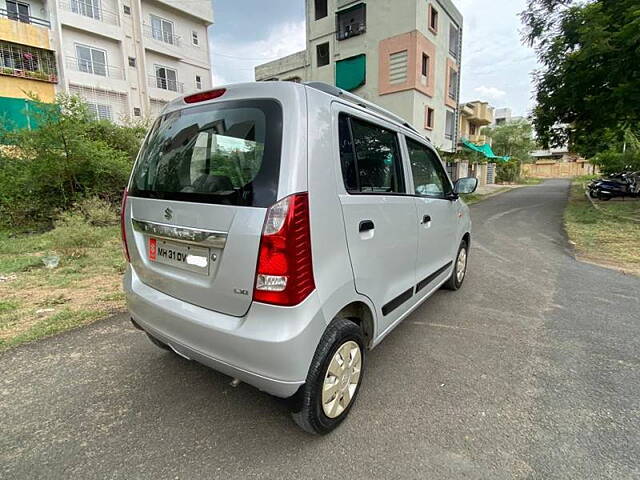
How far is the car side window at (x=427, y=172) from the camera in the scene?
9.64 feet

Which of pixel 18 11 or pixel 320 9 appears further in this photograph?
pixel 320 9

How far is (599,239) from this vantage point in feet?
24.6

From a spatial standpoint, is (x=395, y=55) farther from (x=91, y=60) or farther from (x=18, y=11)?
(x=18, y=11)

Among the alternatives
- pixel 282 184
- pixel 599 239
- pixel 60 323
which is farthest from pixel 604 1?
pixel 60 323

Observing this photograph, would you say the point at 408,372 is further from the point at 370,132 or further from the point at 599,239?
the point at 599,239

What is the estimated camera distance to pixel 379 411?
7.24 feet

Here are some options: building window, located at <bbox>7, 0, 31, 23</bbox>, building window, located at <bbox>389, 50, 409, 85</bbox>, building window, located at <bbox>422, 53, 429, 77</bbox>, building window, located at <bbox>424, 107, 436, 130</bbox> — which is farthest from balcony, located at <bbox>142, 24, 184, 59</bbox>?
building window, located at <bbox>424, 107, 436, 130</bbox>

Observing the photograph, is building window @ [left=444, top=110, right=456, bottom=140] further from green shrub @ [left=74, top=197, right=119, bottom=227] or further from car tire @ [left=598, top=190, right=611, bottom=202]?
→ green shrub @ [left=74, top=197, right=119, bottom=227]

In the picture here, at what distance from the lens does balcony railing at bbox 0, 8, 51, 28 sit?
1620cm

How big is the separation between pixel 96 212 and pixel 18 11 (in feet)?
55.9

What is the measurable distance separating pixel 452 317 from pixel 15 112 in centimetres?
2166

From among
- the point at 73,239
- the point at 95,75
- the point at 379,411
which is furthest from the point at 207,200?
the point at 95,75

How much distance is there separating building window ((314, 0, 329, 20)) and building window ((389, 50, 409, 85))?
5.50m

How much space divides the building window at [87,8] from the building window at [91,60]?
164cm
